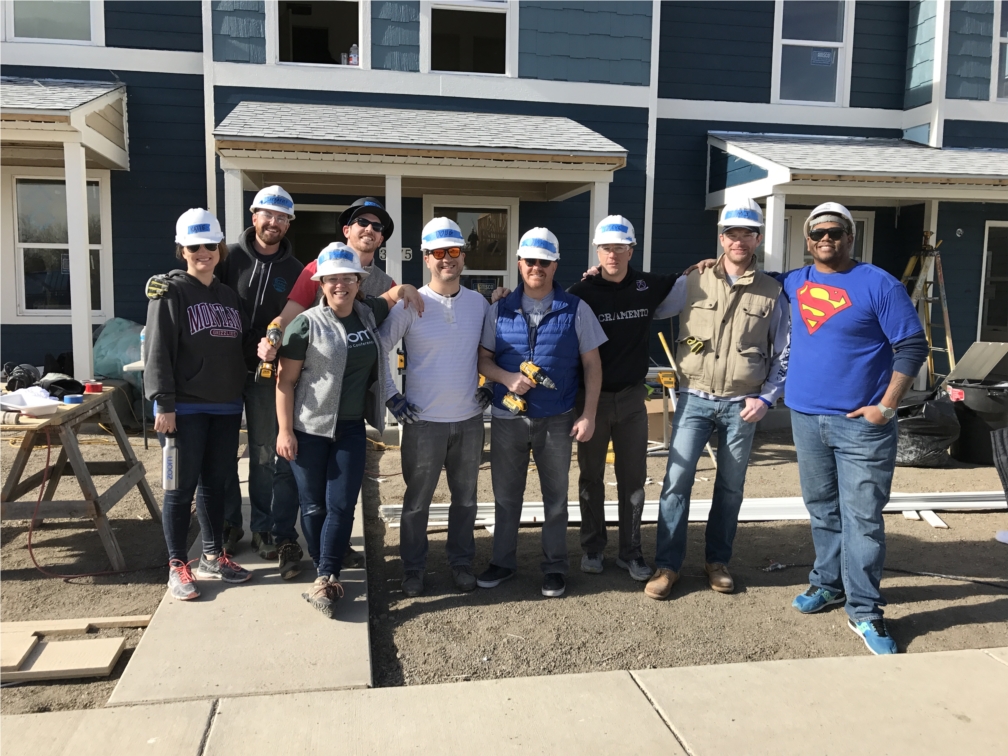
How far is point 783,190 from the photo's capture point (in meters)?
8.11

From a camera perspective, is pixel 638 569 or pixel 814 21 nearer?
pixel 638 569

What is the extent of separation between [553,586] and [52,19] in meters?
8.19

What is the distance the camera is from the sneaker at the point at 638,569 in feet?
13.4

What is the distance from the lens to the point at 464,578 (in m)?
3.92

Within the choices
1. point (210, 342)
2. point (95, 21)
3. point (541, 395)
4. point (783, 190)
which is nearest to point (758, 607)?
point (541, 395)

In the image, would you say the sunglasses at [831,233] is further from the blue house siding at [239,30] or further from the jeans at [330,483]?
the blue house siding at [239,30]

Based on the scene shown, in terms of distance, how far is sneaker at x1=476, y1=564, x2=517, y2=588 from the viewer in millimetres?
3978

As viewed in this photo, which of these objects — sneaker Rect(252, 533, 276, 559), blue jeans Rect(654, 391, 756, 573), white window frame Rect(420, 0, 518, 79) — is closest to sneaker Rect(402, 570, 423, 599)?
sneaker Rect(252, 533, 276, 559)

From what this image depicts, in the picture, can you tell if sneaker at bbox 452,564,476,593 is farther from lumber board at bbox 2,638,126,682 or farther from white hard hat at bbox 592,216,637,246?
white hard hat at bbox 592,216,637,246

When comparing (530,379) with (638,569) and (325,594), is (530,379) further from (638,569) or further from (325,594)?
(325,594)

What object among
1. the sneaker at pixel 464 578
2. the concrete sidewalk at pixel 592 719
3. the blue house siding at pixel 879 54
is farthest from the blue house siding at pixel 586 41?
the concrete sidewalk at pixel 592 719

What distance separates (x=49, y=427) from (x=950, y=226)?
33.9 ft

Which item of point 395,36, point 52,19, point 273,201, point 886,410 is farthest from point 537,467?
point 52,19

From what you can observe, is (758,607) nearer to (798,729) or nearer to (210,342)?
(798,729)
